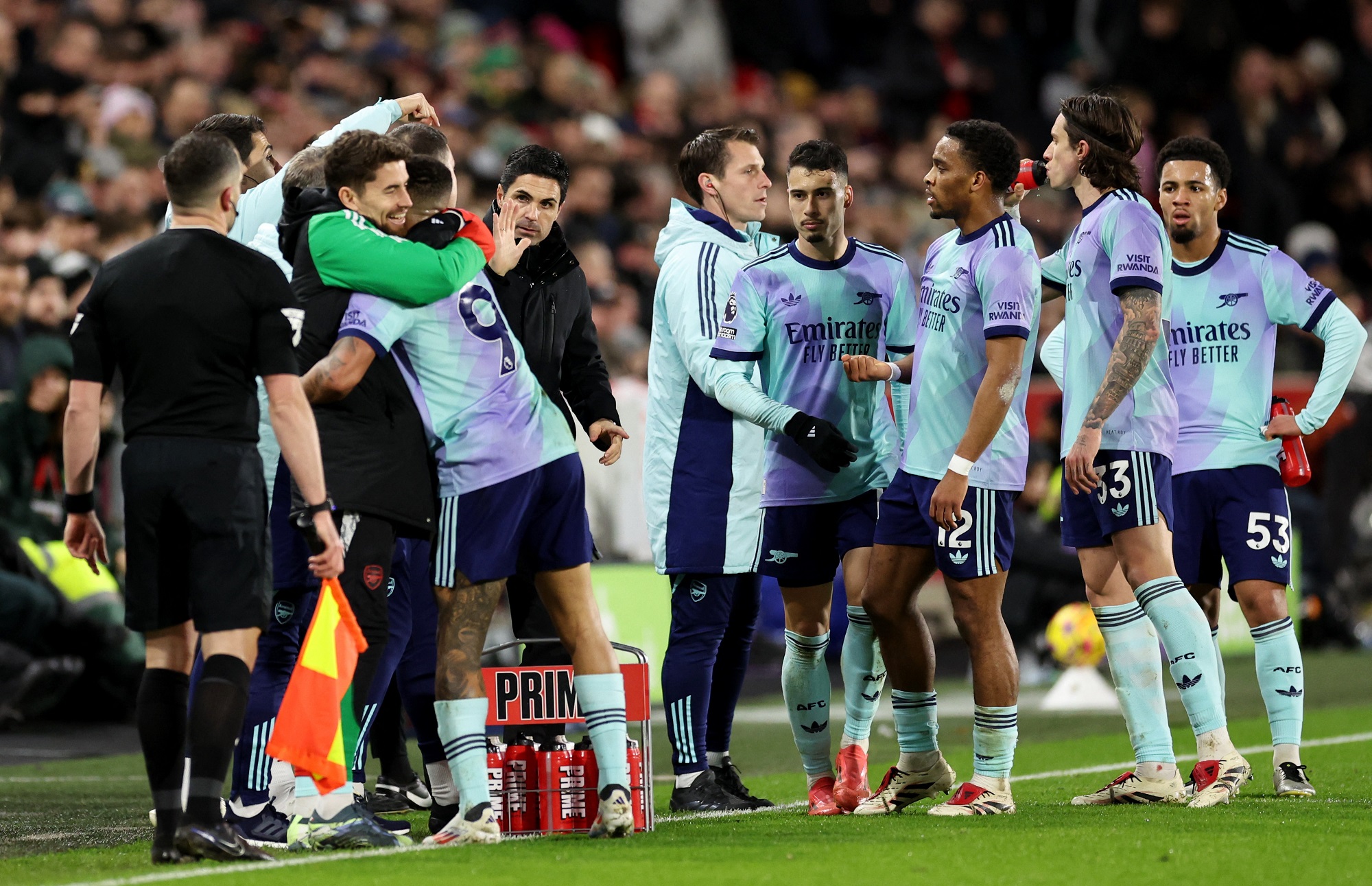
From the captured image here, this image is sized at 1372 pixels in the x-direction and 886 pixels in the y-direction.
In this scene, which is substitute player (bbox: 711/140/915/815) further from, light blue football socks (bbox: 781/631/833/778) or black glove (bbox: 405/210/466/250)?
black glove (bbox: 405/210/466/250)

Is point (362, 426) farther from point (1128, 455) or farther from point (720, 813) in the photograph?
point (1128, 455)

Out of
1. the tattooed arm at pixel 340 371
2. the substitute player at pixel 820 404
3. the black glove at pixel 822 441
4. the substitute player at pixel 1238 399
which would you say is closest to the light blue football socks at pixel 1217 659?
the substitute player at pixel 1238 399

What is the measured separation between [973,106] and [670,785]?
560 inches

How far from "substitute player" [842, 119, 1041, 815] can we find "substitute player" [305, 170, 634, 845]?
1.12 meters

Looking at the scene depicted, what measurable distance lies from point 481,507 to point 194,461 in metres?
0.89

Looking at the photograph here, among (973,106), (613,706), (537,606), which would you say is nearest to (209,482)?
(613,706)

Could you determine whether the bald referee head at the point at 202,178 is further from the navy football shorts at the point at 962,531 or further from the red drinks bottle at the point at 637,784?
the navy football shorts at the point at 962,531

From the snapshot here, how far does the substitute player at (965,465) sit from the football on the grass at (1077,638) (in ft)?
17.1

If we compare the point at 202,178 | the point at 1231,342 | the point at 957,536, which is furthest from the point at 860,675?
the point at 202,178

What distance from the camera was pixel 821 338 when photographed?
674 cm

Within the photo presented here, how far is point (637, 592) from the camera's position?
11.9m

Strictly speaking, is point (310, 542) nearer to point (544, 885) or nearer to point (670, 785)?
point (544, 885)

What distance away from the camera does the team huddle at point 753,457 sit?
568cm

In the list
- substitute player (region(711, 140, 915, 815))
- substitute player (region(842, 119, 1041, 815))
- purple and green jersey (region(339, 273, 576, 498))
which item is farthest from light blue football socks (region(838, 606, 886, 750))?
purple and green jersey (region(339, 273, 576, 498))
